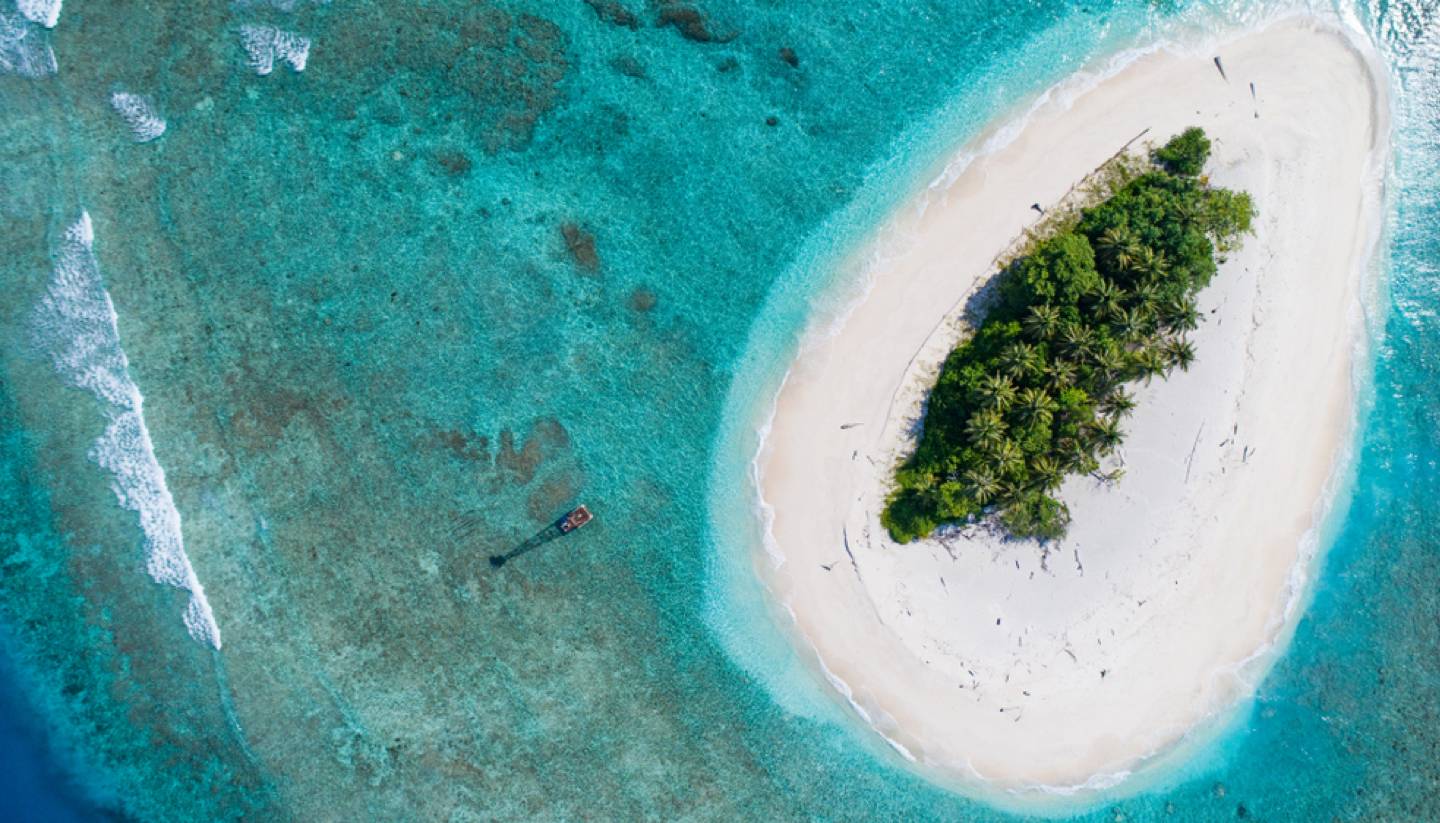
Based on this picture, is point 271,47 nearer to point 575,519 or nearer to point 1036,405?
point 575,519

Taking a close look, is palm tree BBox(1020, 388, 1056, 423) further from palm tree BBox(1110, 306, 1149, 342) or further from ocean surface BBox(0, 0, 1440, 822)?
ocean surface BBox(0, 0, 1440, 822)

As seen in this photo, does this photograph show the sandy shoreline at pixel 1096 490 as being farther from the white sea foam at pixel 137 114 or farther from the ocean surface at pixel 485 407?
the white sea foam at pixel 137 114

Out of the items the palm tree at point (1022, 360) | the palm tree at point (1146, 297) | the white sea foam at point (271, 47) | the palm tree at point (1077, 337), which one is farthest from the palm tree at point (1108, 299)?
the white sea foam at point (271, 47)

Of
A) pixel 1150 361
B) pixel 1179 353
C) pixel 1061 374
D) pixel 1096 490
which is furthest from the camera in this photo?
pixel 1096 490

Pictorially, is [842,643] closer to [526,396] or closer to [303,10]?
[526,396]

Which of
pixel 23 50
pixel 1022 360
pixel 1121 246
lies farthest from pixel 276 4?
pixel 1121 246

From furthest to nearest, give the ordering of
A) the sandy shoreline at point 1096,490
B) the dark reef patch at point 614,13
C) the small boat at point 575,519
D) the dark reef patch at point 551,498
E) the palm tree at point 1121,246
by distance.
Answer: the dark reef patch at point 614,13 → the sandy shoreline at point 1096,490 → the dark reef patch at point 551,498 → the small boat at point 575,519 → the palm tree at point 1121,246
